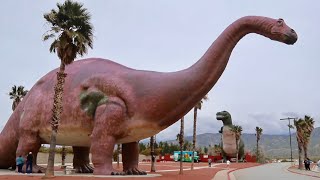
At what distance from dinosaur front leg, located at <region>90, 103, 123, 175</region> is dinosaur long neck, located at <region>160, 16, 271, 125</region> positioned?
7.18 feet

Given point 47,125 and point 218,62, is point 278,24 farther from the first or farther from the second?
point 47,125

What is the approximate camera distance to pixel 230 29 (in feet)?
58.5

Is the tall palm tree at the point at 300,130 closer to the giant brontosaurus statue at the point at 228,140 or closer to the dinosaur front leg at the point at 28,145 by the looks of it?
the giant brontosaurus statue at the point at 228,140

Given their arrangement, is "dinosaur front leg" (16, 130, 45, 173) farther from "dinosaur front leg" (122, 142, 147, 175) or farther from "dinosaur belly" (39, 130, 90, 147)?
"dinosaur front leg" (122, 142, 147, 175)

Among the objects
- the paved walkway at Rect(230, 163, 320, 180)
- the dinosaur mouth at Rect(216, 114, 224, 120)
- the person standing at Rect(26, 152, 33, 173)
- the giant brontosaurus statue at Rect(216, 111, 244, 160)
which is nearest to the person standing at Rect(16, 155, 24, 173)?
the person standing at Rect(26, 152, 33, 173)

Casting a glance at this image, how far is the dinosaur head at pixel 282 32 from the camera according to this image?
16.7 metres

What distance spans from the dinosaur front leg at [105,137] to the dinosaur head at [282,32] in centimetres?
752

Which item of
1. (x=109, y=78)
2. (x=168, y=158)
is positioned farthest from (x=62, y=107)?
(x=168, y=158)

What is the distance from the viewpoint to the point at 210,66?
58.7 feet

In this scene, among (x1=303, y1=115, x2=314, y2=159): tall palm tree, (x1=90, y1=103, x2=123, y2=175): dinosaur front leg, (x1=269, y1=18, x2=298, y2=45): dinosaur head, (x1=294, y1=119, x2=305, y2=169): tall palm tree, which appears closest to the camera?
(x1=269, y1=18, x2=298, y2=45): dinosaur head

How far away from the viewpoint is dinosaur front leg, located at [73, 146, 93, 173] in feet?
74.5

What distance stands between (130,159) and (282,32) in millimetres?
9854

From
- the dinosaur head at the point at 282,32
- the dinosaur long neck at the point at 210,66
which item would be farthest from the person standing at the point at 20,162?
the dinosaur head at the point at 282,32

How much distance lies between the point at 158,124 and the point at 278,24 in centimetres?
683
